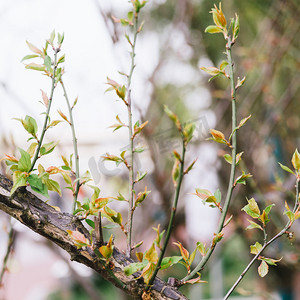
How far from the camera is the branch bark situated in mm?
542

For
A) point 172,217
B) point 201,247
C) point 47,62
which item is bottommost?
point 201,247

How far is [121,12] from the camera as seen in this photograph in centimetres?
216

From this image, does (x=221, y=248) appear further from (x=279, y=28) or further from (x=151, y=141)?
(x=279, y=28)

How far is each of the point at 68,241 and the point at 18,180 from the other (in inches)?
4.1

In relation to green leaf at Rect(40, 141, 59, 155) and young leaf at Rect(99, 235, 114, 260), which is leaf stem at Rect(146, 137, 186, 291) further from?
green leaf at Rect(40, 141, 59, 155)

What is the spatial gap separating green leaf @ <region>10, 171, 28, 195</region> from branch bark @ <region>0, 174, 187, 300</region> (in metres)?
0.03

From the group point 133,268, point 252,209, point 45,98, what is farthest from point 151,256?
point 45,98

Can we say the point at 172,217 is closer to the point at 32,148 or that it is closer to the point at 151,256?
the point at 151,256

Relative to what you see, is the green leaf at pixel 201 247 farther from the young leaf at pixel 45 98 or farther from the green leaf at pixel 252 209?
the young leaf at pixel 45 98

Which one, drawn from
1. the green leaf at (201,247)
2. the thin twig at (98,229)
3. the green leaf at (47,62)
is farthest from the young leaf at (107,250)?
the green leaf at (47,62)

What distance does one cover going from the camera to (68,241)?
0.54m

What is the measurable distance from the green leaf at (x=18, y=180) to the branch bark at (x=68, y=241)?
0.10 feet

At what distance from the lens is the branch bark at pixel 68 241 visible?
0.54 metres

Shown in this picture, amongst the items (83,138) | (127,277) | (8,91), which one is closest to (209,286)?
(83,138)
